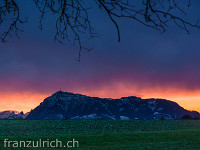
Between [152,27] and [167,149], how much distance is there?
40.8ft

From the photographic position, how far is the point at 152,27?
4.68 metres

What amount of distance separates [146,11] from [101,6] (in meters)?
0.91

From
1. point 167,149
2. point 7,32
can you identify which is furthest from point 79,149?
point 7,32

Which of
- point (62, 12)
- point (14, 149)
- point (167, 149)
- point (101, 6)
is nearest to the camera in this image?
point (101, 6)

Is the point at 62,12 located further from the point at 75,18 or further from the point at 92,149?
the point at 92,149

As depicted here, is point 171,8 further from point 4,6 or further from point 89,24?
point 4,6

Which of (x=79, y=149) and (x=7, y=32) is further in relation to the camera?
(x=79, y=149)

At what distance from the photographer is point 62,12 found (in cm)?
560

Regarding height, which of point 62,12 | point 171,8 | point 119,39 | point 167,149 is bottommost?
point 167,149

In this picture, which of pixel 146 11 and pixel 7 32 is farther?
pixel 7 32

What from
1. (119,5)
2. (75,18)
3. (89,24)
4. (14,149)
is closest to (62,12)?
(75,18)

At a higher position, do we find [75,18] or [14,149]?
[75,18]

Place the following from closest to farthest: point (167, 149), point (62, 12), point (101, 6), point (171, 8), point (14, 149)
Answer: point (171, 8) < point (101, 6) < point (62, 12) < point (167, 149) < point (14, 149)

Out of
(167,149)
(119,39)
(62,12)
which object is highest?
(62,12)
